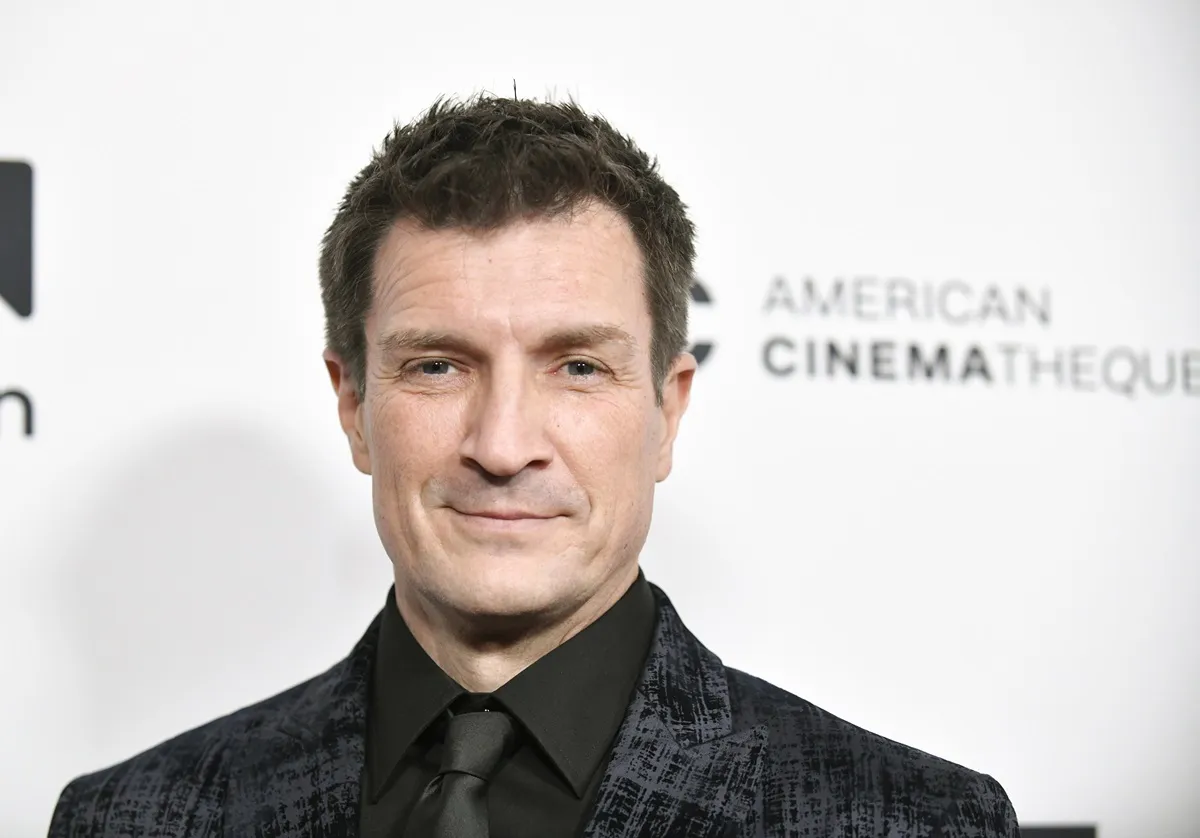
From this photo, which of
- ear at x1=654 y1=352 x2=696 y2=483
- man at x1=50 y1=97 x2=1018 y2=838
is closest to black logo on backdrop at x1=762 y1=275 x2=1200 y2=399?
ear at x1=654 y1=352 x2=696 y2=483

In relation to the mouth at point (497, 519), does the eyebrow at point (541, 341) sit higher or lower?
higher

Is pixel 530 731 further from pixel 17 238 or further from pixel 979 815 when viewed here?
pixel 17 238

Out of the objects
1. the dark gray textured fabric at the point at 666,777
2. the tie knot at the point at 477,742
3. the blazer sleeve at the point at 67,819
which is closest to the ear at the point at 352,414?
the dark gray textured fabric at the point at 666,777

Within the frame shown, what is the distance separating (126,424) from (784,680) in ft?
4.09

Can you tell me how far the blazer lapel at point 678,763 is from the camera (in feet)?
4.63

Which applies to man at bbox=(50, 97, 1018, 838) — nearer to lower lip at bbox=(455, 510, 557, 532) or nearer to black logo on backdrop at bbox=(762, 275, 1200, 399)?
lower lip at bbox=(455, 510, 557, 532)

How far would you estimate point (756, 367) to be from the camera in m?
2.41

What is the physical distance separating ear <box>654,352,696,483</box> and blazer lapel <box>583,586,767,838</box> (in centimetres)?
26

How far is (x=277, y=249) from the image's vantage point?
2.30 metres

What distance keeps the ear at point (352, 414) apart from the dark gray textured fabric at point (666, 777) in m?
0.24

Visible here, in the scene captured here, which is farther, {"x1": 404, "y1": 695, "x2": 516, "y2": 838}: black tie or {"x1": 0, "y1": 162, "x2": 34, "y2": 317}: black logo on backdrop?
{"x1": 0, "y1": 162, "x2": 34, "y2": 317}: black logo on backdrop

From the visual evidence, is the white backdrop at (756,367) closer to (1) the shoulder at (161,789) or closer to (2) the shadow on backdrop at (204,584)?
(2) the shadow on backdrop at (204,584)

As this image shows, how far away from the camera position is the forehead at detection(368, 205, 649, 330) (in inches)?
58.6

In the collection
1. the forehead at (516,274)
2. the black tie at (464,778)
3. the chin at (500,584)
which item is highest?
the forehead at (516,274)
